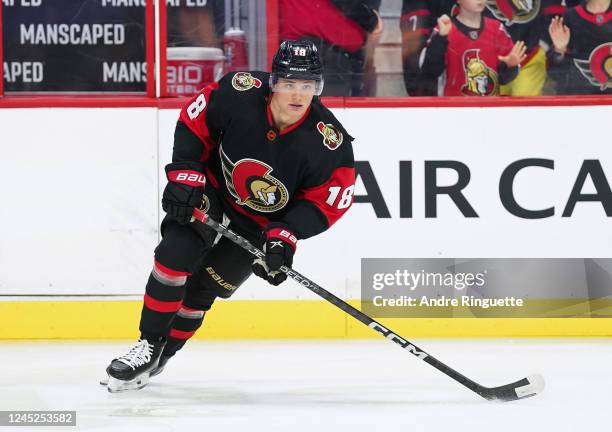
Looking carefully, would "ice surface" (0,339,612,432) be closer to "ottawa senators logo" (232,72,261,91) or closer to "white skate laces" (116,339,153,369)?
"white skate laces" (116,339,153,369)

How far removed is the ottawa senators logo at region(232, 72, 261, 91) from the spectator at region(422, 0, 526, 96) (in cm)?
144

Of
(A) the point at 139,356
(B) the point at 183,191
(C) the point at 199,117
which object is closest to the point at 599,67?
(C) the point at 199,117

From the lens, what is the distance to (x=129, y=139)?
4535 millimetres

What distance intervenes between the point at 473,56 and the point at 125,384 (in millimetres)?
2102

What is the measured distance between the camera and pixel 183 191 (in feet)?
10.5

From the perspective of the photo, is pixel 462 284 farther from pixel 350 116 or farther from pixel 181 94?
pixel 181 94

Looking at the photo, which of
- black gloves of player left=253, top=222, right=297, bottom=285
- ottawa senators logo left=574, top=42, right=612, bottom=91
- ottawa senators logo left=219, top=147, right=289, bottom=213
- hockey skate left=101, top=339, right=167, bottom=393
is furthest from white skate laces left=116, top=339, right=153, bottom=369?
ottawa senators logo left=574, top=42, right=612, bottom=91

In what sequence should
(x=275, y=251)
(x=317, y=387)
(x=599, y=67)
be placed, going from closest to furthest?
(x=275, y=251), (x=317, y=387), (x=599, y=67)

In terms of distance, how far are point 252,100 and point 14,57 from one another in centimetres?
165

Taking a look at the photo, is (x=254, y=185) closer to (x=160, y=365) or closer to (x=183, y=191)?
(x=183, y=191)

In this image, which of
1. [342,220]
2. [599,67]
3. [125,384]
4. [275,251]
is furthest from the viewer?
[599,67]

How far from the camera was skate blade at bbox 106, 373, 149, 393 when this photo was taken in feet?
11.2

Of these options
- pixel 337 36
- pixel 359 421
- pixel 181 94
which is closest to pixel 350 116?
pixel 337 36

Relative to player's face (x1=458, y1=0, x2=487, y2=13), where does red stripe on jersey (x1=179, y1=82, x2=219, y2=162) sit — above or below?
below
